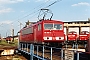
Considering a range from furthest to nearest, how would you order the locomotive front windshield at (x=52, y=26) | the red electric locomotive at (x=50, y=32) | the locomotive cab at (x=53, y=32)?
the locomotive front windshield at (x=52, y=26), the locomotive cab at (x=53, y=32), the red electric locomotive at (x=50, y=32)

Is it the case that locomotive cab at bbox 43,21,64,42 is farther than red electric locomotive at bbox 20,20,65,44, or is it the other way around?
locomotive cab at bbox 43,21,64,42

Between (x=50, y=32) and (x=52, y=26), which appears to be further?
(x=52, y=26)

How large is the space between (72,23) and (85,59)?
6447 cm

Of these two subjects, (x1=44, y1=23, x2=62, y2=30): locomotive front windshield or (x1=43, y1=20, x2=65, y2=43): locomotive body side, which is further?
(x1=44, y1=23, x2=62, y2=30): locomotive front windshield

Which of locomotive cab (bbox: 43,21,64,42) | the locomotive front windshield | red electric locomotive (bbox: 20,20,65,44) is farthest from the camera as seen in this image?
the locomotive front windshield

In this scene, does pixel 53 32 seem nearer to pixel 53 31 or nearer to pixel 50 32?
pixel 53 31

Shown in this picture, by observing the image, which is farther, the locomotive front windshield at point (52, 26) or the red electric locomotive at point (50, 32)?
the locomotive front windshield at point (52, 26)

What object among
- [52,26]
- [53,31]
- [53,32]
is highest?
[52,26]

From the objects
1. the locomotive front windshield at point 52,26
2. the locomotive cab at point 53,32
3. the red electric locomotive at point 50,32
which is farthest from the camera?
the locomotive front windshield at point 52,26

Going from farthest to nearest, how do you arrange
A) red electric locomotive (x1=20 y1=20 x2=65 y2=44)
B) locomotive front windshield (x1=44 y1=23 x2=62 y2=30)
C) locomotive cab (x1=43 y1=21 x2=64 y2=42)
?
1. locomotive front windshield (x1=44 y1=23 x2=62 y2=30)
2. locomotive cab (x1=43 y1=21 x2=64 y2=42)
3. red electric locomotive (x1=20 y1=20 x2=65 y2=44)

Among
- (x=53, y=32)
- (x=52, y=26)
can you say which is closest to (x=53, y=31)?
(x=53, y=32)

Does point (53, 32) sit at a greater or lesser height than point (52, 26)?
lesser

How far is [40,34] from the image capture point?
2377 centimetres

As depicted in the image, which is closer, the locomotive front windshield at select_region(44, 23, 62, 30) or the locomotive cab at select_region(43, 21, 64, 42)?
the locomotive cab at select_region(43, 21, 64, 42)
